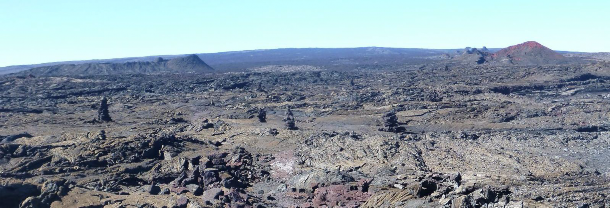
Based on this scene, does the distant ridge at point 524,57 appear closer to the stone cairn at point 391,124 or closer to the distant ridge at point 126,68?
the distant ridge at point 126,68

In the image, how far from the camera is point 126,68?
74.8 meters

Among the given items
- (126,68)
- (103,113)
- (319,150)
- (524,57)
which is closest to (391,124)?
(319,150)

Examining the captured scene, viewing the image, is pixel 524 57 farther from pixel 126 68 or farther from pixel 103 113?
pixel 103 113

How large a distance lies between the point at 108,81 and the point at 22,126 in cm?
2746

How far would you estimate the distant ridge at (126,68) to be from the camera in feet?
230

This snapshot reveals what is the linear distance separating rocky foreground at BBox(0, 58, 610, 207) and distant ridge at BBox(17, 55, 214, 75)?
35531 millimetres

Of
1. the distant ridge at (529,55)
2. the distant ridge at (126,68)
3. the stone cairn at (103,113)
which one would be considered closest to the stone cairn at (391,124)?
the stone cairn at (103,113)

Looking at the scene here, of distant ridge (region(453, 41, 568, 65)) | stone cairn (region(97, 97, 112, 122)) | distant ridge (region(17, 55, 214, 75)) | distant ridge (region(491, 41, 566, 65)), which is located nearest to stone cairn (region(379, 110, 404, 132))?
stone cairn (region(97, 97, 112, 122))

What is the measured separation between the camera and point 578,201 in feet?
37.2

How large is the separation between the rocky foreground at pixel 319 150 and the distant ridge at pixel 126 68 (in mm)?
35531

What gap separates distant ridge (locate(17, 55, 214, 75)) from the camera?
70062 mm

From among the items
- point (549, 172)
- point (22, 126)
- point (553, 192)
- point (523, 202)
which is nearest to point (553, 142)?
point (549, 172)

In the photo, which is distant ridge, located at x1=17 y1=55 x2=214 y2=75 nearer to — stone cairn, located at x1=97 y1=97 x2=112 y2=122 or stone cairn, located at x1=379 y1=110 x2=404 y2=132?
stone cairn, located at x1=97 y1=97 x2=112 y2=122

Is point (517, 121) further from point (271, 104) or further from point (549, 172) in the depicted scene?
point (271, 104)
